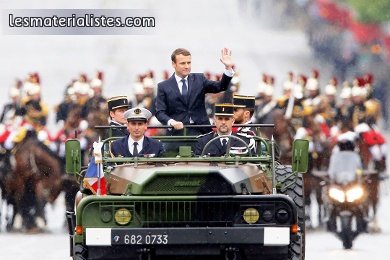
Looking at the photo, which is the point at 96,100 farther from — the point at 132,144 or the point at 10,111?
the point at 132,144

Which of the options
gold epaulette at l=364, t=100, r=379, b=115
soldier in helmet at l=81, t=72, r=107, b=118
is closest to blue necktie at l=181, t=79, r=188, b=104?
soldier in helmet at l=81, t=72, r=107, b=118

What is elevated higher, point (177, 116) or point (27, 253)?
point (177, 116)

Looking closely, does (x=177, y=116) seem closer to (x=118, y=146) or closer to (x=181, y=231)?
(x=118, y=146)

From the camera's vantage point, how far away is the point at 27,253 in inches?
733

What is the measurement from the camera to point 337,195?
1955cm

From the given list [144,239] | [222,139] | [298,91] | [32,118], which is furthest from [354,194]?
[298,91]

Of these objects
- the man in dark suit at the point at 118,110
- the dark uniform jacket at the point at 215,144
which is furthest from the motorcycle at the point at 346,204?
the dark uniform jacket at the point at 215,144

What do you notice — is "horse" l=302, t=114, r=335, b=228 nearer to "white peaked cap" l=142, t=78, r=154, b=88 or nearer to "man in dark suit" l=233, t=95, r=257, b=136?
"white peaked cap" l=142, t=78, r=154, b=88

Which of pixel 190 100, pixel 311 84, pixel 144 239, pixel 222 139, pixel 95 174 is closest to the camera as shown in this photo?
pixel 144 239

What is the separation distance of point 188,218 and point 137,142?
5.67ft

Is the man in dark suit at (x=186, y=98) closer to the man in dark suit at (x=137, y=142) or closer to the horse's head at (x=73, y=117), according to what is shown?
the man in dark suit at (x=137, y=142)

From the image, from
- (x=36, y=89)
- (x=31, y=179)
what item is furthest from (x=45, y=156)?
(x=36, y=89)

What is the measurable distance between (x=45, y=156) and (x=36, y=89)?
11.1ft

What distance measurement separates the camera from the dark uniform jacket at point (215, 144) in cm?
1358
